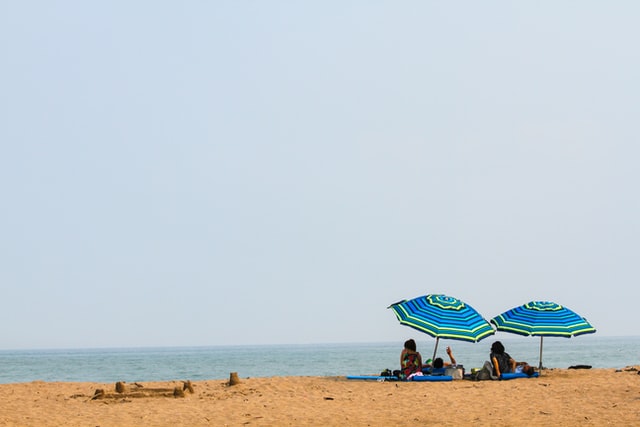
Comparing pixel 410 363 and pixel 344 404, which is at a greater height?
pixel 410 363

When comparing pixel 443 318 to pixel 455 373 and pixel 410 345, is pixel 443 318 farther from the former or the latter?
pixel 455 373

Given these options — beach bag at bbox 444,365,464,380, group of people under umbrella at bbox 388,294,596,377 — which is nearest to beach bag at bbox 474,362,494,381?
group of people under umbrella at bbox 388,294,596,377

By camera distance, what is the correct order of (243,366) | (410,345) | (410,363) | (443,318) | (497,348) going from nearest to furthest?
(443,318), (410,345), (410,363), (497,348), (243,366)

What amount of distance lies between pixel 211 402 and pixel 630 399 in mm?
8260

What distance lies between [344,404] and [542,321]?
6.66 m

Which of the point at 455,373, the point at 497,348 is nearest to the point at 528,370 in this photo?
the point at 497,348

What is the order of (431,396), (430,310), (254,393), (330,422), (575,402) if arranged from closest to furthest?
(330,422)
(575,402)
(431,396)
(254,393)
(430,310)

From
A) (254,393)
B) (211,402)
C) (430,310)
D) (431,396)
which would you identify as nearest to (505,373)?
(430,310)

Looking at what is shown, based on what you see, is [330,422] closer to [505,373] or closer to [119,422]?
[119,422]

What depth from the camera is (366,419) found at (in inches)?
521

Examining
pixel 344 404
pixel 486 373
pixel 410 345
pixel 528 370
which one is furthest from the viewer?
pixel 528 370

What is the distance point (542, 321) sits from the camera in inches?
765

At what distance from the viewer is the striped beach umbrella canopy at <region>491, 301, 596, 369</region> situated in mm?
19156

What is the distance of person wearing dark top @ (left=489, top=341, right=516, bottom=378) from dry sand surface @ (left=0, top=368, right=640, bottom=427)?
530mm
